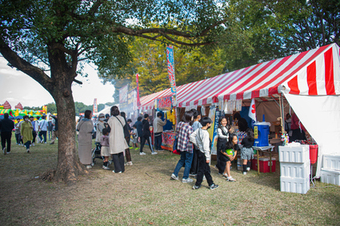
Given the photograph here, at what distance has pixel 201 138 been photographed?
4.41 meters

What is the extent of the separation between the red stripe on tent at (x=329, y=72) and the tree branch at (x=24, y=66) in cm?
719

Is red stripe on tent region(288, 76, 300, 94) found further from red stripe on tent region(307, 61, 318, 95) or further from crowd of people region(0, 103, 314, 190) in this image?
crowd of people region(0, 103, 314, 190)

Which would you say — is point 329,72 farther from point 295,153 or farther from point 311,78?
point 295,153

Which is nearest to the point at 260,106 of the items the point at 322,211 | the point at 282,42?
the point at 282,42

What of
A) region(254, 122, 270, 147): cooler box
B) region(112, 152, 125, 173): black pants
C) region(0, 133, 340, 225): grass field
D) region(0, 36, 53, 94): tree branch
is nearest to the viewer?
region(0, 133, 340, 225): grass field

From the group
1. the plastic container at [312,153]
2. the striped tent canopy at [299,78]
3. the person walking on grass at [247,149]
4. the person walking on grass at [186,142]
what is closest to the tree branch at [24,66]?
the person walking on grass at [186,142]

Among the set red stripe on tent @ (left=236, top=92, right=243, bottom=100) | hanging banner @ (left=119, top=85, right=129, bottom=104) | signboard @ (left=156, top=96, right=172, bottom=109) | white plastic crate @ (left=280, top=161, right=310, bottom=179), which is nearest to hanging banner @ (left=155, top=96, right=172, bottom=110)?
signboard @ (left=156, top=96, right=172, bottom=109)

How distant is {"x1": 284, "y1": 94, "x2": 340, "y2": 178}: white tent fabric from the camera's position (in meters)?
5.24

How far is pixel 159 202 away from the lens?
3953mm

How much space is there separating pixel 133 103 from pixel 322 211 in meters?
11.5

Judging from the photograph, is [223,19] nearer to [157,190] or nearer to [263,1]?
[263,1]

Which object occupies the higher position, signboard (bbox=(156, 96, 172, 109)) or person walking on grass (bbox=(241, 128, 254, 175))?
signboard (bbox=(156, 96, 172, 109))

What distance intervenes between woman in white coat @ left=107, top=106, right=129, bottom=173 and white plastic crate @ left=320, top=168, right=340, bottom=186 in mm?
4835

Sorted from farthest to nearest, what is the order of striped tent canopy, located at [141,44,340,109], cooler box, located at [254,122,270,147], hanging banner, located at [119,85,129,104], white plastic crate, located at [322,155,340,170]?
hanging banner, located at [119,85,129,104], cooler box, located at [254,122,270,147], striped tent canopy, located at [141,44,340,109], white plastic crate, located at [322,155,340,170]
